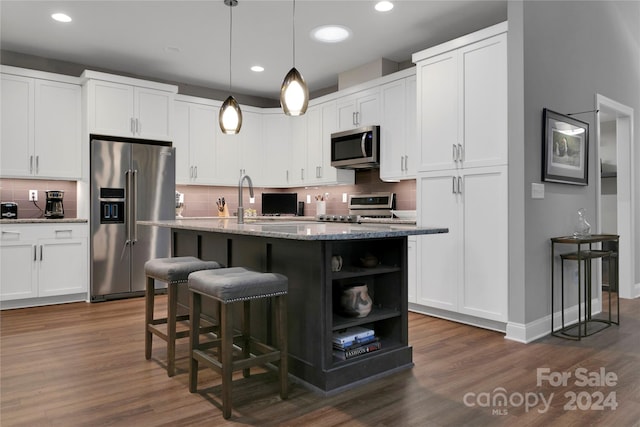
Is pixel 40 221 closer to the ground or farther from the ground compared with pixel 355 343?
farther from the ground

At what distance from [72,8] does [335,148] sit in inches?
120

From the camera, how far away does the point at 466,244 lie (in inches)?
144

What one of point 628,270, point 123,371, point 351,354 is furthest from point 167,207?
point 628,270

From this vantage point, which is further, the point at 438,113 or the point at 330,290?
the point at 438,113

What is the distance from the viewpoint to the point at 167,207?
518cm

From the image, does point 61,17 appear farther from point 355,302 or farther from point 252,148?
point 355,302

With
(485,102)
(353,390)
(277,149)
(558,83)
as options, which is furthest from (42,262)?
(558,83)

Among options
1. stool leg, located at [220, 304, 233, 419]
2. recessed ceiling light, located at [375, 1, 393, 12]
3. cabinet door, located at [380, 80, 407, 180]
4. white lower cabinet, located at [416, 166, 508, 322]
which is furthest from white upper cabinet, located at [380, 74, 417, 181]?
stool leg, located at [220, 304, 233, 419]

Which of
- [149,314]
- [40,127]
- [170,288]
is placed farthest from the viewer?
[40,127]

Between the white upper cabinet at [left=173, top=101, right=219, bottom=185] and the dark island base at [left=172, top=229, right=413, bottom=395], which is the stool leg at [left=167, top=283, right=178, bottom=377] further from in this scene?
the white upper cabinet at [left=173, top=101, right=219, bottom=185]

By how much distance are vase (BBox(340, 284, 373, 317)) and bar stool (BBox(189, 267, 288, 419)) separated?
42 cm

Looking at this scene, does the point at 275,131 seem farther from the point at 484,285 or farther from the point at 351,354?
the point at 351,354

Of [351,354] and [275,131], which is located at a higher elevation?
[275,131]

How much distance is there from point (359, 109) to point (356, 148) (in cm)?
48
